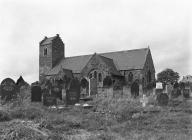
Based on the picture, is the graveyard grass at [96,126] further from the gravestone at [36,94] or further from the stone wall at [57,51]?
the stone wall at [57,51]

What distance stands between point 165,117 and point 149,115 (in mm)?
808

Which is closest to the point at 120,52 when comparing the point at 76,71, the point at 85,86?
the point at 76,71

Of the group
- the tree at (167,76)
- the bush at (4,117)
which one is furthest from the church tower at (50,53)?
the bush at (4,117)

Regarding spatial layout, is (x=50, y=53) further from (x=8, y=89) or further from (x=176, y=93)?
(x=8, y=89)

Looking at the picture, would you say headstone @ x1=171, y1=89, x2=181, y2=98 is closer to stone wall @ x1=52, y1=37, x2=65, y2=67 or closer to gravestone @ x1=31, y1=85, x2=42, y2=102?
gravestone @ x1=31, y1=85, x2=42, y2=102

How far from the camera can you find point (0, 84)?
1672 centimetres

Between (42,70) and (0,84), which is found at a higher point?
(42,70)

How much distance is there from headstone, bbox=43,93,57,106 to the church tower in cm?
3487

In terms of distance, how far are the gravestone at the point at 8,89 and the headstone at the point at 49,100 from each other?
7.86 ft

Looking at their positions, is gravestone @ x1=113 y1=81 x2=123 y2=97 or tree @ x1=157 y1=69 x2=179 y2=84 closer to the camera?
gravestone @ x1=113 y1=81 x2=123 y2=97

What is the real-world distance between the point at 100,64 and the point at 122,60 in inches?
248

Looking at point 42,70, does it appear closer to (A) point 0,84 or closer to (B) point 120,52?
(B) point 120,52

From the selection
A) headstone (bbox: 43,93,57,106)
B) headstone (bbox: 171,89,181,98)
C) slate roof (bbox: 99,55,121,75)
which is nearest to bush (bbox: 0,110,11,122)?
headstone (bbox: 43,93,57,106)

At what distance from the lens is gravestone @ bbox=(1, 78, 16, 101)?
16594mm
